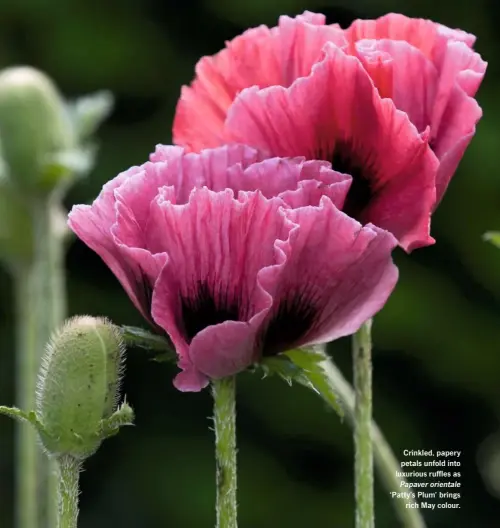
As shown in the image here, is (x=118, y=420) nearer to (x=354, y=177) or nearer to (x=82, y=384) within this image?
(x=82, y=384)

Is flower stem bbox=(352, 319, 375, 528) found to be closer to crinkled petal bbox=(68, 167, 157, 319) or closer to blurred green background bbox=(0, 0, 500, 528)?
crinkled petal bbox=(68, 167, 157, 319)

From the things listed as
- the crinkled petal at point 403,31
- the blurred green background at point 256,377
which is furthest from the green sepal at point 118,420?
the blurred green background at point 256,377

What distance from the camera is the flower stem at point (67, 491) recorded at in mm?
514

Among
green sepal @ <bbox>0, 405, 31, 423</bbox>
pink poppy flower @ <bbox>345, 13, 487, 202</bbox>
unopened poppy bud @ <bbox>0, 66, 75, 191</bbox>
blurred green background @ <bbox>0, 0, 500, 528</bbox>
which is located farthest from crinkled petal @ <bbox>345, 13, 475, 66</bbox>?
blurred green background @ <bbox>0, 0, 500, 528</bbox>

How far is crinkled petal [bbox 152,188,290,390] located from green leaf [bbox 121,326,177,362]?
22 mm

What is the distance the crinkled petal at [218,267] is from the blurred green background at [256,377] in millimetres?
1479

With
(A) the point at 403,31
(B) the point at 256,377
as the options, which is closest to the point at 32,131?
(A) the point at 403,31

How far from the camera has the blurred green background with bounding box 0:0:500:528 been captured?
2.04 m

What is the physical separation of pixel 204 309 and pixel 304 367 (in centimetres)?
5

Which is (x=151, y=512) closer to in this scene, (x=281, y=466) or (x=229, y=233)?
(x=281, y=466)

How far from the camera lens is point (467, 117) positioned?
560 mm

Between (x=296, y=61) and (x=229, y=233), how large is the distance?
0.40 feet

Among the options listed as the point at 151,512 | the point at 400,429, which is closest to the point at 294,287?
the point at 400,429

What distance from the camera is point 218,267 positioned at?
1.75 feet
